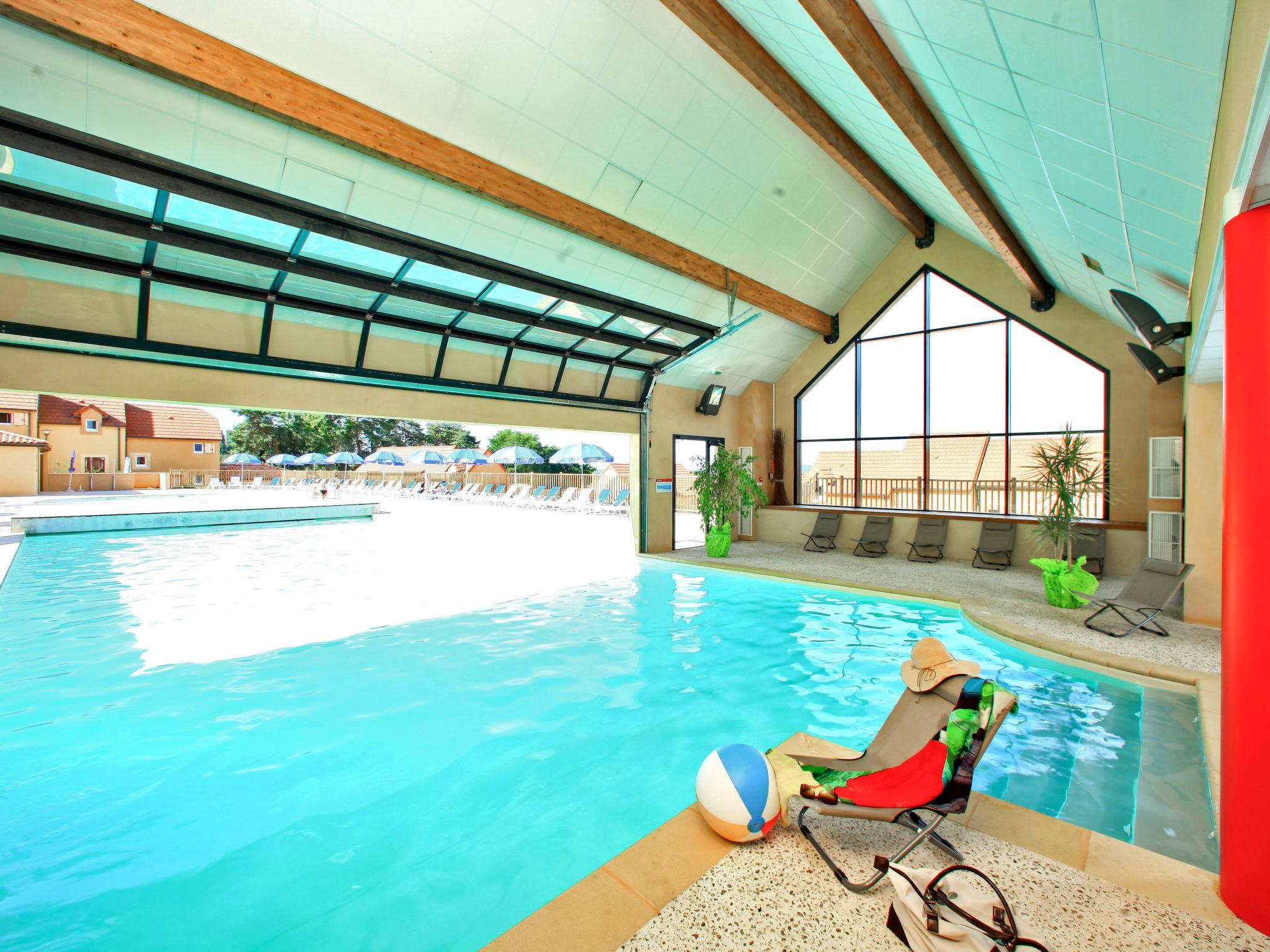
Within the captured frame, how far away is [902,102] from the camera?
442 centimetres

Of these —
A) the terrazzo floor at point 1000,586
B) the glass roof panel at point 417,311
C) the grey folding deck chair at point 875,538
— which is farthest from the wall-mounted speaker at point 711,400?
the glass roof panel at point 417,311

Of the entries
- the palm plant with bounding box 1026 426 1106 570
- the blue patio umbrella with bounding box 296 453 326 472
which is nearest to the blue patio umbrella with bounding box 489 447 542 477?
the blue patio umbrella with bounding box 296 453 326 472

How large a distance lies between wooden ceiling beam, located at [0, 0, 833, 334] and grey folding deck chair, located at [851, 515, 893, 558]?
21.1 feet

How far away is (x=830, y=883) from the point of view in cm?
200

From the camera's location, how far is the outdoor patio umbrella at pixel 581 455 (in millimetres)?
16469

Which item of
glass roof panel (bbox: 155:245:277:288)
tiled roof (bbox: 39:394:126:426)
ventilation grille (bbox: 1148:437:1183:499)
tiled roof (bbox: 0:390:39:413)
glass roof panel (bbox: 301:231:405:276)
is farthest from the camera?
tiled roof (bbox: 39:394:126:426)

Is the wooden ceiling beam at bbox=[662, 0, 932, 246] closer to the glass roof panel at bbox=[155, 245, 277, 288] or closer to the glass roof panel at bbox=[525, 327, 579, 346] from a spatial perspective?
the glass roof panel at bbox=[525, 327, 579, 346]

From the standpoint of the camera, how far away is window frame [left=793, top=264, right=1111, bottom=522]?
8695 millimetres

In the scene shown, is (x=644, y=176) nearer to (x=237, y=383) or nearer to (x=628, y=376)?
(x=628, y=376)

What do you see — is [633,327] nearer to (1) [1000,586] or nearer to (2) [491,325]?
(2) [491,325]

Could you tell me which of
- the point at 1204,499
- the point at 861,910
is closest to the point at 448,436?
the point at 1204,499

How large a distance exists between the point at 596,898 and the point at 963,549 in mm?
9366

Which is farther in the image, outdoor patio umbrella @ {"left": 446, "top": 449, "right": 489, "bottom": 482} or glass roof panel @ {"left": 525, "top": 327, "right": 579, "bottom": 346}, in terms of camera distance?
outdoor patio umbrella @ {"left": 446, "top": 449, "right": 489, "bottom": 482}

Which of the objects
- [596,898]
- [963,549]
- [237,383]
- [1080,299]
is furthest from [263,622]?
[1080,299]
